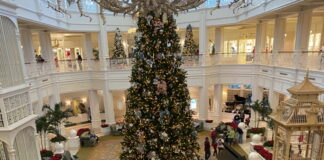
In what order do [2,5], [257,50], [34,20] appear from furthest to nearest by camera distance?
1. [257,50]
2. [34,20]
3. [2,5]

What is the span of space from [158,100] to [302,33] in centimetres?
782

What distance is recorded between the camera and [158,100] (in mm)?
5359

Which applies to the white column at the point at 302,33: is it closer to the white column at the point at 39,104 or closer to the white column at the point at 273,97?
the white column at the point at 273,97

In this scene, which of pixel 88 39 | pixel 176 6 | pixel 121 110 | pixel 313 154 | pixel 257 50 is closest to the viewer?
pixel 176 6

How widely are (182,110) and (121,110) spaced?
1369 centimetres

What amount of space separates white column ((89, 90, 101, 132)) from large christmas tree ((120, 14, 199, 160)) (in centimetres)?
929

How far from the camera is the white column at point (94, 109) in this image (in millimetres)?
14234

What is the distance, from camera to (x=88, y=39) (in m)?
14.2

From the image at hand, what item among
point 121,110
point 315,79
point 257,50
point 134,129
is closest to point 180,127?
point 134,129

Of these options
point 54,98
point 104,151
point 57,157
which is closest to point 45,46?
point 54,98

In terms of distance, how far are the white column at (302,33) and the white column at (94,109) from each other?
12059mm

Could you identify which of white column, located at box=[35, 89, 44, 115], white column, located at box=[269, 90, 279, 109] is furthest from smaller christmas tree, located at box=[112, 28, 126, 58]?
white column, located at box=[269, 90, 279, 109]

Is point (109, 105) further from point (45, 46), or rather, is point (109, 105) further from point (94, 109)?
point (45, 46)

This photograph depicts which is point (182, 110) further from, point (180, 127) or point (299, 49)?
point (299, 49)
